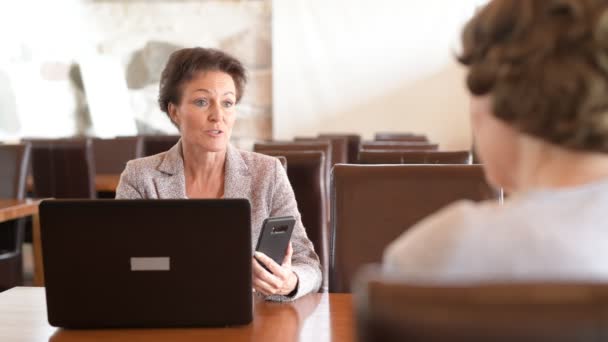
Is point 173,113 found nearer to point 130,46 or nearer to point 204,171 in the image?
point 204,171

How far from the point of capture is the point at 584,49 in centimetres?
80

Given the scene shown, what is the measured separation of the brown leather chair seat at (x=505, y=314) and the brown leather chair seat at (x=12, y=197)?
3669 mm

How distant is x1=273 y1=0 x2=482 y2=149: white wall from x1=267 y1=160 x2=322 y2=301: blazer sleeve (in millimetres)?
6457

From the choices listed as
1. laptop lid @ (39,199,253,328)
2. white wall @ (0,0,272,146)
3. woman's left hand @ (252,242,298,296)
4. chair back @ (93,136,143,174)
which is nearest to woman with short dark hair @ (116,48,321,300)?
woman's left hand @ (252,242,298,296)

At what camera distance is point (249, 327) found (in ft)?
5.22

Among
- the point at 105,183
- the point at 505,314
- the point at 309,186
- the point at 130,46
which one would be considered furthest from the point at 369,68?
the point at 505,314

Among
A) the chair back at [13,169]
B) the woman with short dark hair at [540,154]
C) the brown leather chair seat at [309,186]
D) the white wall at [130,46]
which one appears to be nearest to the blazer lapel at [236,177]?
the brown leather chair seat at [309,186]

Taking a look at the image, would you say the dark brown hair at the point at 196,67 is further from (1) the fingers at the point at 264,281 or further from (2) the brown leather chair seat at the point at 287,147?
(1) the fingers at the point at 264,281

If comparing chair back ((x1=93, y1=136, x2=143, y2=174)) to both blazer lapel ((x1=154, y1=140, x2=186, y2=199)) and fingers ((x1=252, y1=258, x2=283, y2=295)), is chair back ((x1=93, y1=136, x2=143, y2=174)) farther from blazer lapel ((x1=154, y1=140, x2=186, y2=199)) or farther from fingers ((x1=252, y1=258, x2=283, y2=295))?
fingers ((x1=252, y1=258, x2=283, y2=295))

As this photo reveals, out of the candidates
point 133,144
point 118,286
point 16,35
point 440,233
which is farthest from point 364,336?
point 16,35

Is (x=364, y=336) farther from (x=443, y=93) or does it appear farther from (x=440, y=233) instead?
(x=443, y=93)

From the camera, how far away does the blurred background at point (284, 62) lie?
342 inches

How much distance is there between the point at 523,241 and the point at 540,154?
12cm

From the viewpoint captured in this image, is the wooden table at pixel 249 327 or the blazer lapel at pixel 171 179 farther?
the blazer lapel at pixel 171 179
